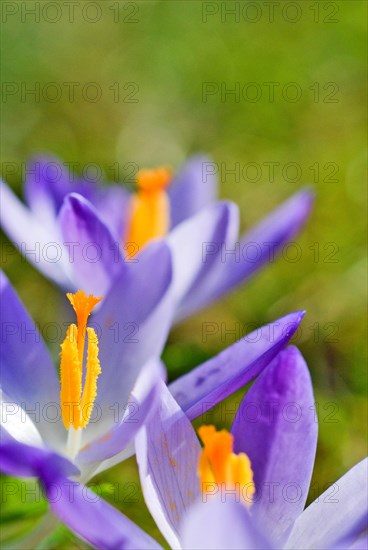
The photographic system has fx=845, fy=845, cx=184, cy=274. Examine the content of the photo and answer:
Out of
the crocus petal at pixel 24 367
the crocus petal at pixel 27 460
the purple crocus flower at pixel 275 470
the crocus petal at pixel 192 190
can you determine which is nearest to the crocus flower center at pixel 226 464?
the purple crocus flower at pixel 275 470

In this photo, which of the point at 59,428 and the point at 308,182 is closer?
the point at 59,428

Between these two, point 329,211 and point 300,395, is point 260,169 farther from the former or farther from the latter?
point 300,395

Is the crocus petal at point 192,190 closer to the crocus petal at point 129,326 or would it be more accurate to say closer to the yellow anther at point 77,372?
the crocus petal at point 129,326

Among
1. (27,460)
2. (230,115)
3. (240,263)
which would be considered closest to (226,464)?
(27,460)

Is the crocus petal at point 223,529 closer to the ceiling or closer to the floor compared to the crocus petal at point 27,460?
closer to the floor

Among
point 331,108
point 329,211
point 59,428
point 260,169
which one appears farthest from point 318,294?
point 59,428

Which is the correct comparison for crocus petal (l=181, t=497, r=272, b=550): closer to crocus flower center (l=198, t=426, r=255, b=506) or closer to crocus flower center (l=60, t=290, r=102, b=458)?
crocus flower center (l=198, t=426, r=255, b=506)
